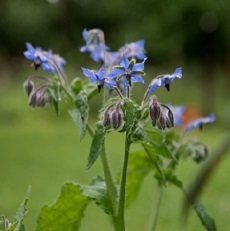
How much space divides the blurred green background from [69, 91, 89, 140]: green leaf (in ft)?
1.34

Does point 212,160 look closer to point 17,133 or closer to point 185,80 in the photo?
point 17,133

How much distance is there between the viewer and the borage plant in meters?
1.42

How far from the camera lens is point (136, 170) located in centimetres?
185

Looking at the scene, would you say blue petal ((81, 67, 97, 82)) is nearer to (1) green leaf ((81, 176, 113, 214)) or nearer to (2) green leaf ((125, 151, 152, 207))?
(1) green leaf ((81, 176, 113, 214))

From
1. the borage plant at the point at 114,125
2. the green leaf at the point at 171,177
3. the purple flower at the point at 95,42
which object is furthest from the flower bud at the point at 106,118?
the purple flower at the point at 95,42

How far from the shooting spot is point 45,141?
952 cm

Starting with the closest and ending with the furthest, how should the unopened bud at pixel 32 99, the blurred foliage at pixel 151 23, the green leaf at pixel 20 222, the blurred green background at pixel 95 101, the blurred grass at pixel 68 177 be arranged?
the green leaf at pixel 20 222
the unopened bud at pixel 32 99
the blurred grass at pixel 68 177
the blurred green background at pixel 95 101
the blurred foliage at pixel 151 23

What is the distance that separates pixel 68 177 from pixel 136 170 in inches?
175

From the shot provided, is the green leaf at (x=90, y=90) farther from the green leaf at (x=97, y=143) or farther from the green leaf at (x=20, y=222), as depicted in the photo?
the green leaf at (x=20, y=222)

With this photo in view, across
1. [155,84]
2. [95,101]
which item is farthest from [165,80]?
[95,101]

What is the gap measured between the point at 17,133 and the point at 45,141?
3.59ft

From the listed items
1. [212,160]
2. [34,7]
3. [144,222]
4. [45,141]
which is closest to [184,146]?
[212,160]

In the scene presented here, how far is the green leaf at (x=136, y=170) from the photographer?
1805 millimetres

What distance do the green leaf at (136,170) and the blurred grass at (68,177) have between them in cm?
37
